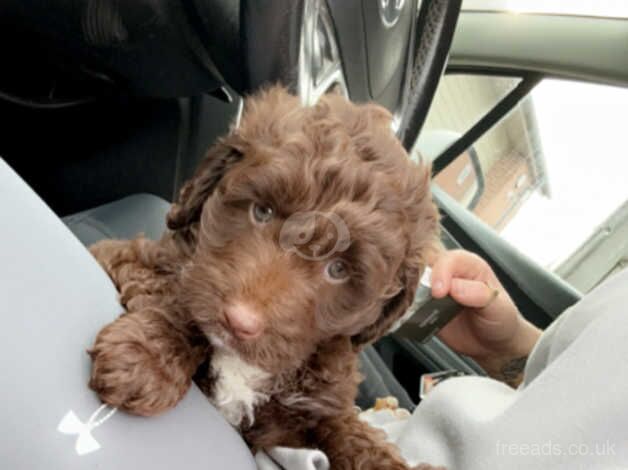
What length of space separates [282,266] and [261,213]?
0.11m

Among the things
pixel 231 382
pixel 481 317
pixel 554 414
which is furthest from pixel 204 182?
pixel 481 317

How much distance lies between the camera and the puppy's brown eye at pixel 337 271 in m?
1.21

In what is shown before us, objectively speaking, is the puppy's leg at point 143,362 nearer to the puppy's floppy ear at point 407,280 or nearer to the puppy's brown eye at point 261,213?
the puppy's brown eye at point 261,213

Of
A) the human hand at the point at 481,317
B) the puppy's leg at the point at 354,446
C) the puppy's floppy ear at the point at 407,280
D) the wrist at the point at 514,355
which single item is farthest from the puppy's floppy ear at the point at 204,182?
the wrist at the point at 514,355

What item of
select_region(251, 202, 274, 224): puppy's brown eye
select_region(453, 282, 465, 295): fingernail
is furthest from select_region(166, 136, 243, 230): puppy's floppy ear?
select_region(453, 282, 465, 295): fingernail

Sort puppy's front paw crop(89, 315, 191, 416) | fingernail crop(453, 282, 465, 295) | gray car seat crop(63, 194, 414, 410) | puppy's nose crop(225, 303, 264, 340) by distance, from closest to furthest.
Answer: puppy's front paw crop(89, 315, 191, 416) → puppy's nose crop(225, 303, 264, 340) → gray car seat crop(63, 194, 414, 410) → fingernail crop(453, 282, 465, 295)

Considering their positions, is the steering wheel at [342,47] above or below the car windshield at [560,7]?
below

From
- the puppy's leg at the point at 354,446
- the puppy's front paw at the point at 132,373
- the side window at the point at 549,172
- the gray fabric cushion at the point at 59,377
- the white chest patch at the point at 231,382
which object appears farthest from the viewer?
the side window at the point at 549,172

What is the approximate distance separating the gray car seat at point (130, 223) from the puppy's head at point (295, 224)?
1.54 feet

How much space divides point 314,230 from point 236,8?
1.67ft

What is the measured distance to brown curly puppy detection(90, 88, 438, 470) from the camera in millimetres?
1097

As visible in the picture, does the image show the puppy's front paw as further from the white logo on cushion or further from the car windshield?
the car windshield

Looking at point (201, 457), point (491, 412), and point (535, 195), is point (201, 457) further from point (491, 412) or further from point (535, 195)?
point (535, 195)

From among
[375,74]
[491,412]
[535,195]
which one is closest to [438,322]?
[491,412]
